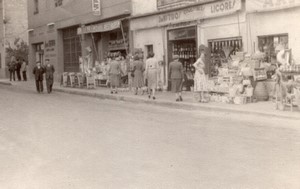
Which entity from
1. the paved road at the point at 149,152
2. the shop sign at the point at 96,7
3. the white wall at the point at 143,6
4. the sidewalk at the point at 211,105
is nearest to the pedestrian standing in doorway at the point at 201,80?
the sidewalk at the point at 211,105

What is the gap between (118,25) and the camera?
77.0 feet

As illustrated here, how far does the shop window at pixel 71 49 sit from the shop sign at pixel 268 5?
52.2ft

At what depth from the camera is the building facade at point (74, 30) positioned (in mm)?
25234

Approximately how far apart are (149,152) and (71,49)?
80.6 feet

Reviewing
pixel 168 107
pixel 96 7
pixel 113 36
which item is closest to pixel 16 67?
pixel 96 7

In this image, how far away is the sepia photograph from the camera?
6.70m

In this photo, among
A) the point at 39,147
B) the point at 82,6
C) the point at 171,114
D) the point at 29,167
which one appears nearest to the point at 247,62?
the point at 171,114

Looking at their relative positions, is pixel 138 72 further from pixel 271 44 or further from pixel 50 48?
pixel 50 48

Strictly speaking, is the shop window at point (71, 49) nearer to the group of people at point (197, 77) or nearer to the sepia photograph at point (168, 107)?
the sepia photograph at point (168, 107)

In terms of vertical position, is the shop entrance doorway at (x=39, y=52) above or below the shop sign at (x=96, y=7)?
below

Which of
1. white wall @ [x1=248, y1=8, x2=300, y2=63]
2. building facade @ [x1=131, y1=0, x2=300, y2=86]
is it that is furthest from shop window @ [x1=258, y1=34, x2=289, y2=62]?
white wall @ [x1=248, y1=8, x2=300, y2=63]

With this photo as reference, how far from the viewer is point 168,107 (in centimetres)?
1600

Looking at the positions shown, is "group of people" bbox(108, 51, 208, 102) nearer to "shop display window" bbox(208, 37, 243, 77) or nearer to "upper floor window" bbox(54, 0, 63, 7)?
"shop display window" bbox(208, 37, 243, 77)

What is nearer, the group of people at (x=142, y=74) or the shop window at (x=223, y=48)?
the shop window at (x=223, y=48)
